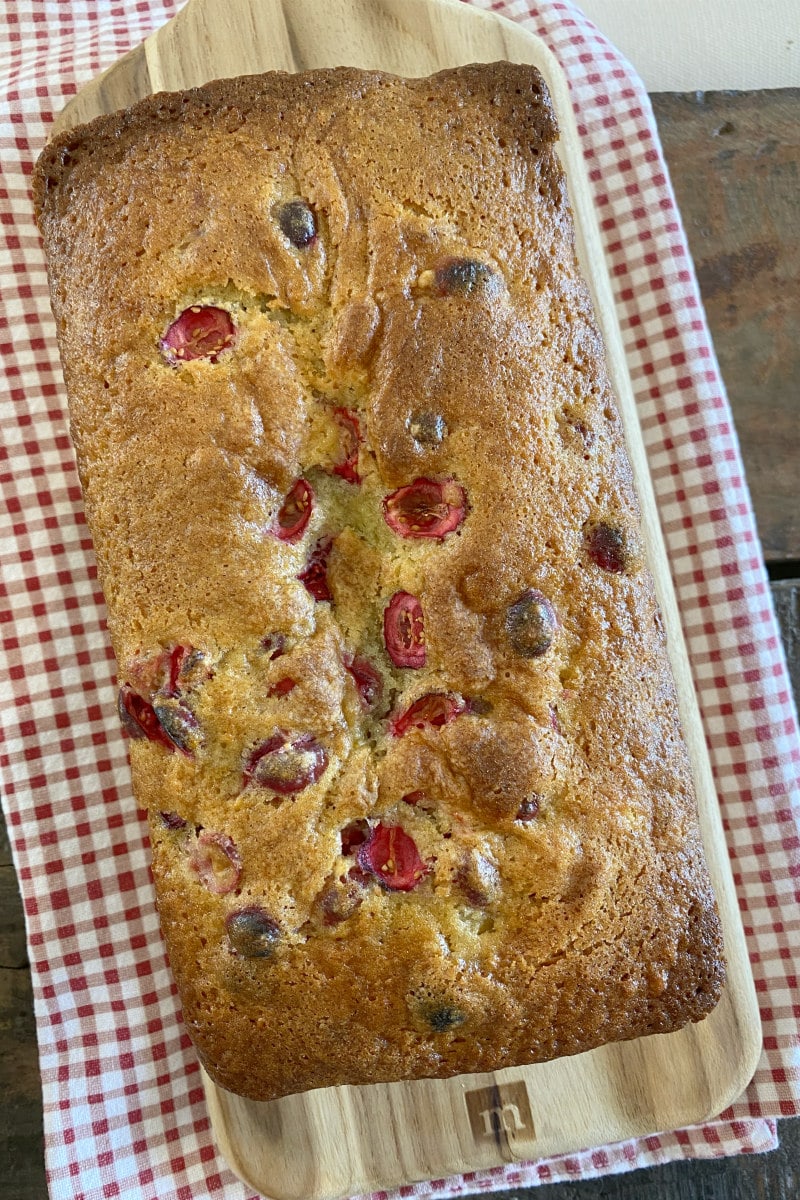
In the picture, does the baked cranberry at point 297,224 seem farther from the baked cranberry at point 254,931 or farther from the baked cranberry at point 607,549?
the baked cranberry at point 254,931

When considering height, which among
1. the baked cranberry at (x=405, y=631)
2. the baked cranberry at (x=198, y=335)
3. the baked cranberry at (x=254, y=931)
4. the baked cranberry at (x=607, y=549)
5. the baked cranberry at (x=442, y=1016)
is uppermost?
the baked cranberry at (x=198, y=335)

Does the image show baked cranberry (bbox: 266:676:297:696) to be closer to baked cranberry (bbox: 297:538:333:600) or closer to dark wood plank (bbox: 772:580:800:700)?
baked cranberry (bbox: 297:538:333:600)

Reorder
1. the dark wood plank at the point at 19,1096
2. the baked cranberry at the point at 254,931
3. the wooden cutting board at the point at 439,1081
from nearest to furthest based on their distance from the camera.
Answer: the baked cranberry at the point at 254,931 < the wooden cutting board at the point at 439,1081 < the dark wood plank at the point at 19,1096

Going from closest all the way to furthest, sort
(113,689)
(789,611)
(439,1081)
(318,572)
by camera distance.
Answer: (318,572), (439,1081), (113,689), (789,611)

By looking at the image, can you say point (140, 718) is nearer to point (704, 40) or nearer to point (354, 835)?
point (354, 835)

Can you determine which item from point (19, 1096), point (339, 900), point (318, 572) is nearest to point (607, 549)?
point (318, 572)

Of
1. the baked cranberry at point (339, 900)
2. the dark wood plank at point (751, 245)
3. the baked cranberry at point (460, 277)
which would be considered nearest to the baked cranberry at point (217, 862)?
the baked cranberry at point (339, 900)
